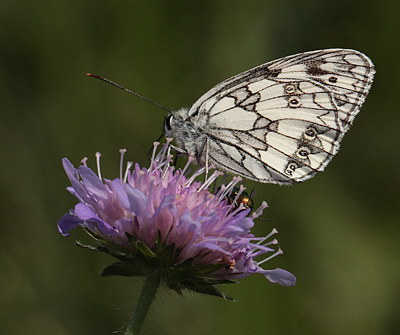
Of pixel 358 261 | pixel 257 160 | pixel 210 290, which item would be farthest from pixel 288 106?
pixel 358 261

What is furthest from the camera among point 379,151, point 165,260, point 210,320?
point 379,151

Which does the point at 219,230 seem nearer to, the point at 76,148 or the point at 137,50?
the point at 76,148

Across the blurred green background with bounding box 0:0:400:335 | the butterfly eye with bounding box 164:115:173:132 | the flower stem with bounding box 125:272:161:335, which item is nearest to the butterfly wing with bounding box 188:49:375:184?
Answer: the butterfly eye with bounding box 164:115:173:132

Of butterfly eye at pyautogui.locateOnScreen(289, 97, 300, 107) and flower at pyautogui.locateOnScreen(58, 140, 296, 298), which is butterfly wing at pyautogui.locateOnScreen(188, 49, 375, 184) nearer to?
butterfly eye at pyautogui.locateOnScreen(289, 97, 300, 107)

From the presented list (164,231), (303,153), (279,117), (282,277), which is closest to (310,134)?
(303,153)

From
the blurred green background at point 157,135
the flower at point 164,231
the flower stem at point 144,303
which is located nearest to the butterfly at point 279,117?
the flower at point 164,231

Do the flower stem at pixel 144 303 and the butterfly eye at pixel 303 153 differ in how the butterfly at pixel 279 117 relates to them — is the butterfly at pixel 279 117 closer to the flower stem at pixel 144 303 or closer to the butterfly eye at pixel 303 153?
the butterfly eye at pixel 303 153
